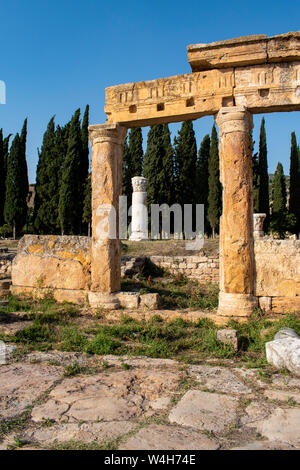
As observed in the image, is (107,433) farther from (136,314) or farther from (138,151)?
(138,151)

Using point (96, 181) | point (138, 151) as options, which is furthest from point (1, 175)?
point (96, 181)

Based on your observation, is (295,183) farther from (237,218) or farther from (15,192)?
(237,218)

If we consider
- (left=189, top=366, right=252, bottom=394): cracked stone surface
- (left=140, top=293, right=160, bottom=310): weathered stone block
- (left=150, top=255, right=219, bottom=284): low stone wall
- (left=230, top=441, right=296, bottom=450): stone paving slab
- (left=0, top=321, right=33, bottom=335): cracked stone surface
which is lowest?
(left=189, top=366, right=252, bottom=394): cracked stone surface

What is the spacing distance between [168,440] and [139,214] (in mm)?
20428

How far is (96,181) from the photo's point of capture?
7414 millimetres

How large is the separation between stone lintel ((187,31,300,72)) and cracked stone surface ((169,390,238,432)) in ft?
18.2

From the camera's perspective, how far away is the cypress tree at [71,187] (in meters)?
26.4

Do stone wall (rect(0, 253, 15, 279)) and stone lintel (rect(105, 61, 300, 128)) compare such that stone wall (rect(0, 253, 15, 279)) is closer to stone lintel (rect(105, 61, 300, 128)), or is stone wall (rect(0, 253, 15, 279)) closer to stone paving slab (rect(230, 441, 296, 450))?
stone lintel (rect(105, 61, 300, 128))

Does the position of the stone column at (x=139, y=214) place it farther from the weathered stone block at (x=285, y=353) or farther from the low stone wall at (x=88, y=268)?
the weathered stone block at (x=285, y=353)

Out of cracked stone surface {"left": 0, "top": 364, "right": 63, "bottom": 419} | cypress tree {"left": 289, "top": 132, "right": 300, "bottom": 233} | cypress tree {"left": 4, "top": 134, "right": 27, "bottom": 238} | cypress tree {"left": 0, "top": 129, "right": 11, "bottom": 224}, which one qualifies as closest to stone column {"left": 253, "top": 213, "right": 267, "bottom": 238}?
cypress tree {"left": 289, "top": 132, "right": 300, "bottom": 233}

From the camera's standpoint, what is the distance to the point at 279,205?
1120 inches

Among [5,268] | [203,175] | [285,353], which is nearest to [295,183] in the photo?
[203,175]

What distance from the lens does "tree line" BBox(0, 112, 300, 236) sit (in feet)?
87.7

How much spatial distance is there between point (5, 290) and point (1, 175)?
71.7 ft
